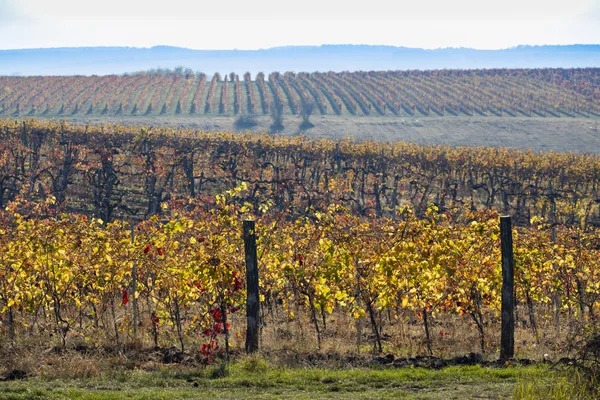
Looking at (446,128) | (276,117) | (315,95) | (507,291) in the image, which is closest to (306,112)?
(276,117)

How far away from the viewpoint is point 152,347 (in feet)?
38.4

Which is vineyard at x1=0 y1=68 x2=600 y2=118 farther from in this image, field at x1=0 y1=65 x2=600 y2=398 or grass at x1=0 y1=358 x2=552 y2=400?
grass at x1=0 y1=358 x2=552 y2=400

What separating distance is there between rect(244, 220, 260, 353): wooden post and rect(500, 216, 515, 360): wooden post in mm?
4242

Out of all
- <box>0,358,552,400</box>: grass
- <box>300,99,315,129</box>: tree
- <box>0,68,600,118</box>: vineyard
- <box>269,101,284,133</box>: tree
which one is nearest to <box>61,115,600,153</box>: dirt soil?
<box>269,101,284,133</box>: tree

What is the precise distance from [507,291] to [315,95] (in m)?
108

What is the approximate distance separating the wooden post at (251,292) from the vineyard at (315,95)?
9005cm

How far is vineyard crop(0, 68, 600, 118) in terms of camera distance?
10375 cm

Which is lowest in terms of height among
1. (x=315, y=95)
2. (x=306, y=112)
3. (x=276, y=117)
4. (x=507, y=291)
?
(x=507, y=291)

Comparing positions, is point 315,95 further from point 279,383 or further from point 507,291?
point 279,383

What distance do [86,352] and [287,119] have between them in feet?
293

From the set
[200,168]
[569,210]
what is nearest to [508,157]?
[569,210]

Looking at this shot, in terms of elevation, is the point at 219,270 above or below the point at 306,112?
below

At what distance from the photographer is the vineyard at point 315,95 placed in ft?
340

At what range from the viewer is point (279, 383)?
32.7 ft
